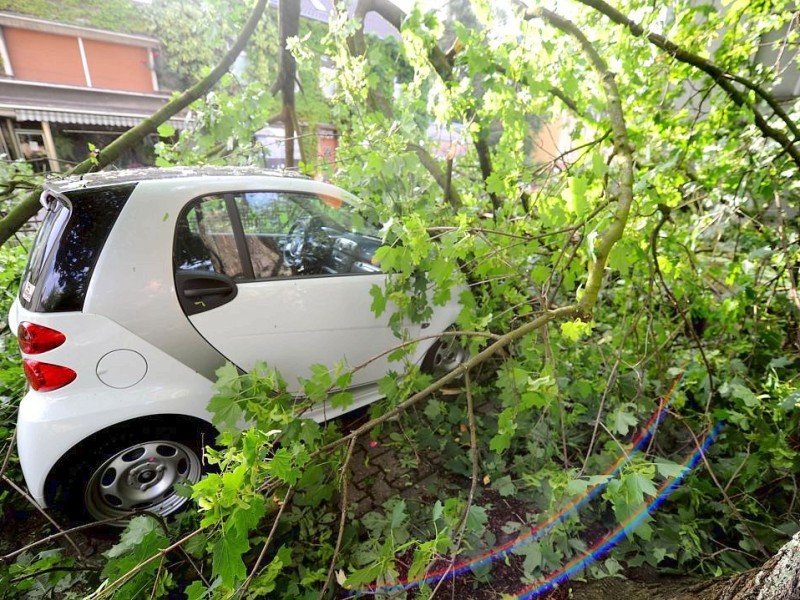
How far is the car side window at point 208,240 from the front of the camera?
2.09 metres

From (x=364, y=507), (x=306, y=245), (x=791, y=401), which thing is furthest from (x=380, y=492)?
(x=791, y=401)

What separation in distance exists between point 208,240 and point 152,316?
50 cm

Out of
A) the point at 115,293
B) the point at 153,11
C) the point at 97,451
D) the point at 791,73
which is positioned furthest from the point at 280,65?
the point at 153,11

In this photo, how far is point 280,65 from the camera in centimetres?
422

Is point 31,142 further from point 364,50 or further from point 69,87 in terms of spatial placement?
point 364,50

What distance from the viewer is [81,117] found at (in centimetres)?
1213

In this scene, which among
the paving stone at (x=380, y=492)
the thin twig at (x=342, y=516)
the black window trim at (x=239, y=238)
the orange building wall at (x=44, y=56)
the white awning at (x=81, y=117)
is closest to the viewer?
the thin twig at (x=342, y=516)

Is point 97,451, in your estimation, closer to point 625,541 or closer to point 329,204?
point 329,204

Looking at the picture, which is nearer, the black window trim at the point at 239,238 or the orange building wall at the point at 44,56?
the black window trim at the point at 239,238

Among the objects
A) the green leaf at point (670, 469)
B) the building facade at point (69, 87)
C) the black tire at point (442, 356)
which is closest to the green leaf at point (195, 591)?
the green leaf at point (670, 469)

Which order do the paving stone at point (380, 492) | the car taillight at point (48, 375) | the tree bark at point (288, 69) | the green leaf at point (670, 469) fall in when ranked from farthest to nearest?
the tree bark at point (288, 69), the paving stone at point (380, 492), the car taillight at point (48, 375), the green leaf at point (670, 469)

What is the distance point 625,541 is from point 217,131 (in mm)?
4384

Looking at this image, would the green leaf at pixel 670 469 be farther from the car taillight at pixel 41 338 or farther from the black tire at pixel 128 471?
the car taillight at pixel 41 338

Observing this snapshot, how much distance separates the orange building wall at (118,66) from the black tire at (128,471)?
1750 centimetres
